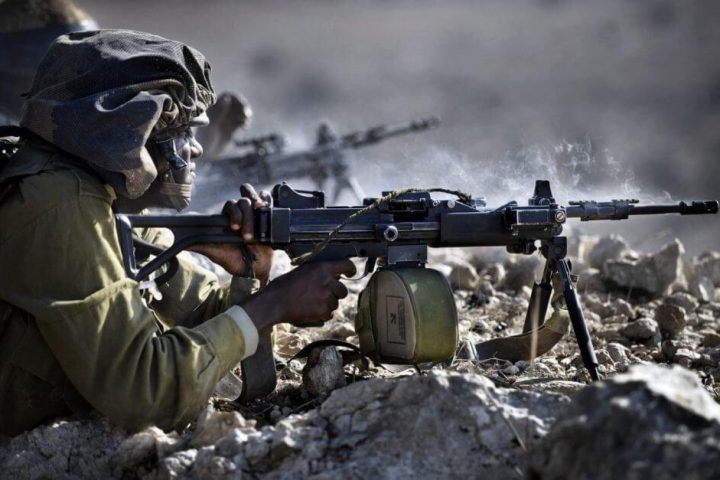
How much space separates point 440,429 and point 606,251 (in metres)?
5.25

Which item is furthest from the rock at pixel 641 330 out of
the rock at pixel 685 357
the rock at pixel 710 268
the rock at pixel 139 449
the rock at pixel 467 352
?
the rock at pixel 139 449

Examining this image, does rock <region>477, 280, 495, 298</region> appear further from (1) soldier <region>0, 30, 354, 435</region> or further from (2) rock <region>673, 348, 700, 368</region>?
(1) soldier <region>0, 30, 354, 435</region>

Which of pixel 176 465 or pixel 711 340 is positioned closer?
pixel 176 465

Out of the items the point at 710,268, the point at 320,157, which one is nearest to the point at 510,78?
the point at 320,157

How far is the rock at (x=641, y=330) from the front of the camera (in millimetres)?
4984

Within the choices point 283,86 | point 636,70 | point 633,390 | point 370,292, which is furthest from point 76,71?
point 283,86

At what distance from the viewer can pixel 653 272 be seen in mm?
6449

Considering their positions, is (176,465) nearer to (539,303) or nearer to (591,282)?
(539,303)

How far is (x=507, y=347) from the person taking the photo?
4430 mm

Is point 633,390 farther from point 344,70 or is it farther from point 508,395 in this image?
point 344,70

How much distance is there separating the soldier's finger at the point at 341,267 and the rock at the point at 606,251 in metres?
4.17

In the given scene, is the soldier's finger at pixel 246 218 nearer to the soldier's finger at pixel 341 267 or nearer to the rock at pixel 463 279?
the soldier's finger at pixel 341 267

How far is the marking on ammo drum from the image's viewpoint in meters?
3.74

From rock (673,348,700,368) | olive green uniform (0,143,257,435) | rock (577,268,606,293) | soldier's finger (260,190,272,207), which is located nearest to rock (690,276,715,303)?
rock (577,268,606,293)
